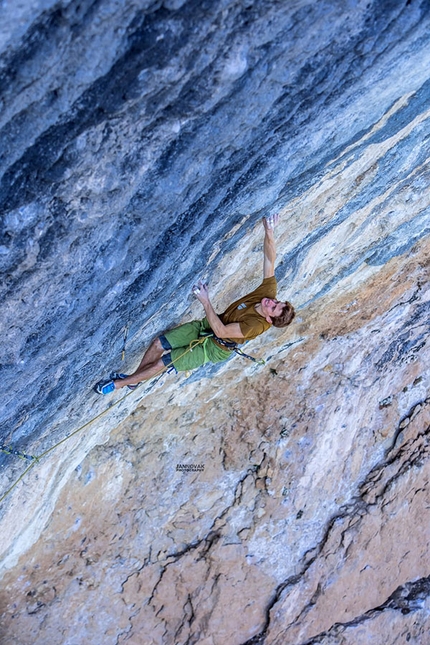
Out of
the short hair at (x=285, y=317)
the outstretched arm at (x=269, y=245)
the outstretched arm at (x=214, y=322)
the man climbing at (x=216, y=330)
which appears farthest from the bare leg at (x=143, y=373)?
the outstretched arm at (x=269, y=245)

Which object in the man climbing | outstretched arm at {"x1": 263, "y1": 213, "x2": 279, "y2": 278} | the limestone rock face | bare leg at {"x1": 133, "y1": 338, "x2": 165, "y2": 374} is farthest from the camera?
bare leg at {"x1": 133, "y1": 338, "x2": 165, "y2": 374}

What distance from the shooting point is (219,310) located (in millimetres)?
5188

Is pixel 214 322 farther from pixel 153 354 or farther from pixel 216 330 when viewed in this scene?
pixel 153 354

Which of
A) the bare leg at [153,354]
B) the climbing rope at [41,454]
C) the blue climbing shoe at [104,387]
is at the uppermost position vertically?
the blue climbing shoe at [104,387]

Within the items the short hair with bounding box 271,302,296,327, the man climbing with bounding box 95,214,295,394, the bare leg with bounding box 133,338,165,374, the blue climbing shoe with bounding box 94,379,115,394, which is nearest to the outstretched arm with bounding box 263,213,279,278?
the man climbing with bounding box 95,214,295,394

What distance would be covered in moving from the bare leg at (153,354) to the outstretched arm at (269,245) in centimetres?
106

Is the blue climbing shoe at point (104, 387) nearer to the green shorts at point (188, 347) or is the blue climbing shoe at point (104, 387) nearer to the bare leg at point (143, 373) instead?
the bare leg at point (143, 373)

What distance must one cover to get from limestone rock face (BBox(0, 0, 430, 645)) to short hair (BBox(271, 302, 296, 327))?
572 millimetres

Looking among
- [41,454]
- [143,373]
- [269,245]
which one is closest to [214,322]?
[269,245]

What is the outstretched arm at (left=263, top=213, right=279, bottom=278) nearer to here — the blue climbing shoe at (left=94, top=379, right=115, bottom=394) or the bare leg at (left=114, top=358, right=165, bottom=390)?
the bare leg at (left=114, top=358, right=165, bottom=390)

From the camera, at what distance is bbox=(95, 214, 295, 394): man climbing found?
4.34 m

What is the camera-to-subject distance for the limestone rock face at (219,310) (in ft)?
8.49

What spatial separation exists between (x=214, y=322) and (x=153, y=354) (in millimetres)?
746

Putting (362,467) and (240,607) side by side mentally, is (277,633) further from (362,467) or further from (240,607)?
(362,467)
